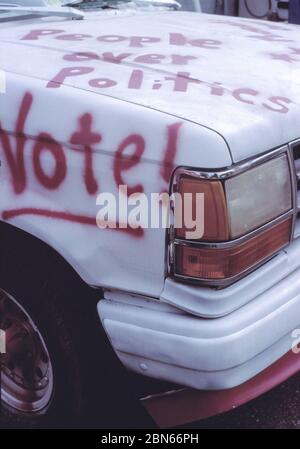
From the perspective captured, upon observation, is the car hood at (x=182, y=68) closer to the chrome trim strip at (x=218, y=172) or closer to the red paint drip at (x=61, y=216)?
the chrome trim strip at (x=218, y=172)

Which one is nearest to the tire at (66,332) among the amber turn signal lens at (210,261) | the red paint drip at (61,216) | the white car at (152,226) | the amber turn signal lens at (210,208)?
the white car at (152,226)

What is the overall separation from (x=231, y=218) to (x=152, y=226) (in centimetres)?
23

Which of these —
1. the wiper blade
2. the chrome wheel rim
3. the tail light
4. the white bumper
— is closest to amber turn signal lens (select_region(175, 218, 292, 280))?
the tail light

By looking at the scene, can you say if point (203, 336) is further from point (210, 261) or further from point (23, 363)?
point (23, 363)

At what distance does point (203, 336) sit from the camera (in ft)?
6.14

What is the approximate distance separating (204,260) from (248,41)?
1234mm

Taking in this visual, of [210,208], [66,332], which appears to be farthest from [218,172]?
[66,332]

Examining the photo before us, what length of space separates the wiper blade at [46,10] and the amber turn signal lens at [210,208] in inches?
56.9

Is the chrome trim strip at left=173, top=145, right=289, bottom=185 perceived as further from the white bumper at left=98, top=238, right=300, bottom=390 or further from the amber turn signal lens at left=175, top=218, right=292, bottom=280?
the white bumper at left=98, top=238, right=300, bottom=390

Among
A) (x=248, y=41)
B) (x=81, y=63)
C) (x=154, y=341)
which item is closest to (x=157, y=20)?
(x=248, y=41)

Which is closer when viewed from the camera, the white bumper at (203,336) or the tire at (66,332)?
the white bumper at (203,336)

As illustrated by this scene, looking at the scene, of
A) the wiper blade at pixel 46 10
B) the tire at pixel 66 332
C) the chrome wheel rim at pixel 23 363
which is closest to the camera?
the tire at pixel 66 332

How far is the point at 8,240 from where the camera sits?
2258 millimetres

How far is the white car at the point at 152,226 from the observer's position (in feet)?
6.21
